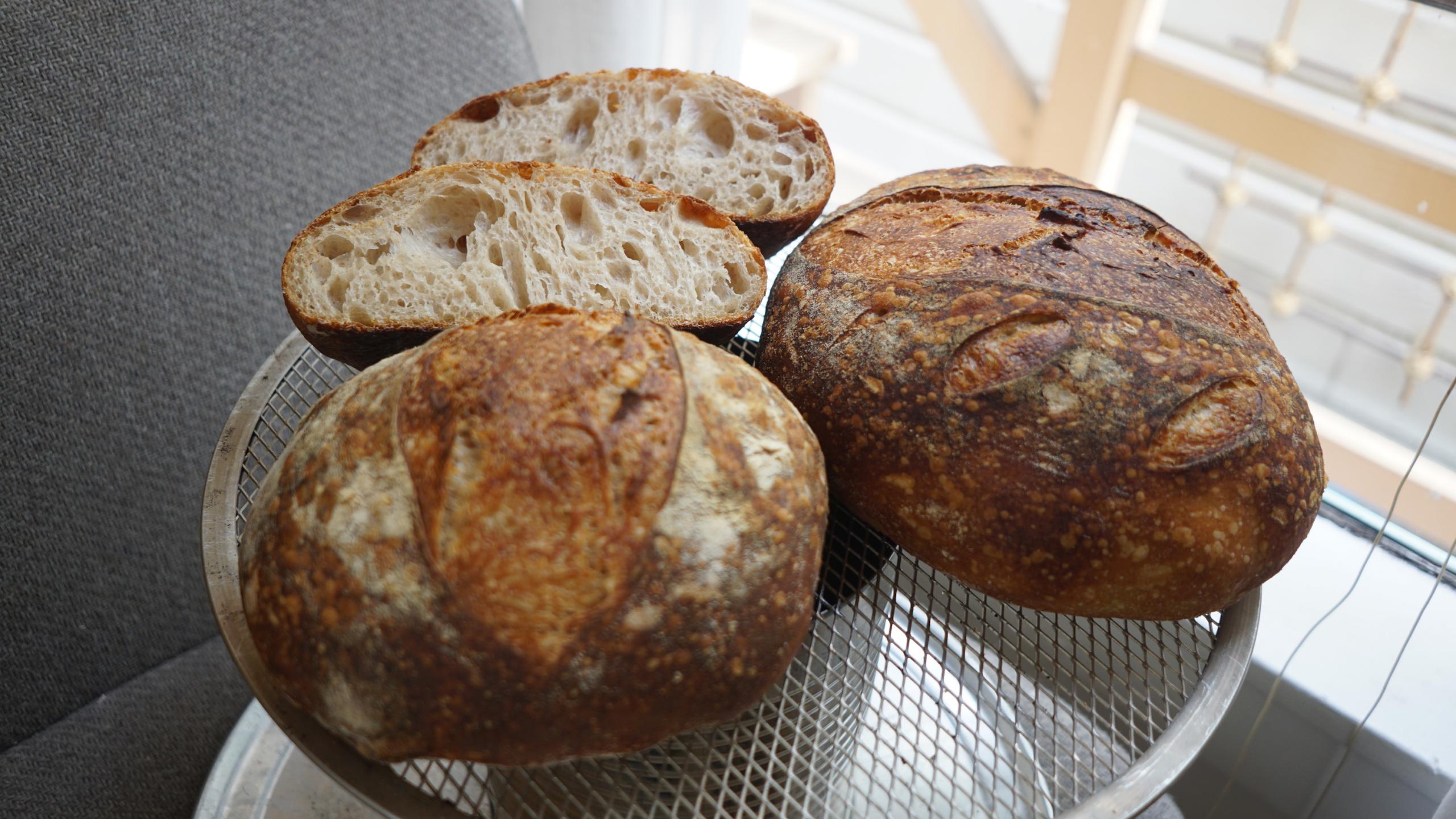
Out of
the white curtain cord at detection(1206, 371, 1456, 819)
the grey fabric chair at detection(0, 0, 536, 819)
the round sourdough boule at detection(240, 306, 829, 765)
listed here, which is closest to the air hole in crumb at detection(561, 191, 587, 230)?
the round sourdough boule at detection(240, 306, 829, 765)

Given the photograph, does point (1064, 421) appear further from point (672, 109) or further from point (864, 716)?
point (672, 109)

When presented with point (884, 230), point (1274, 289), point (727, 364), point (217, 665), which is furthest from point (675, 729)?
point (1274, 289)

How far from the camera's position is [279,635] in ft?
2.10

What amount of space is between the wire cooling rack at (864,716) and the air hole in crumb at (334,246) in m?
0.14

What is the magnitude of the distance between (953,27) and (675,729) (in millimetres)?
2024

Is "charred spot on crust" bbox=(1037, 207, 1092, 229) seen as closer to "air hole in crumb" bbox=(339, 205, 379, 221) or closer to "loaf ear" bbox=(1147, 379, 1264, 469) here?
"loaf ear" bbox=(1147, 379, 1264, 469)

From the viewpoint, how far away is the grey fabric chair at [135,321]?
1110 mm

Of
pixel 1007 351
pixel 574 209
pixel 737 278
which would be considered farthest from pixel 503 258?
pixel 1007 351

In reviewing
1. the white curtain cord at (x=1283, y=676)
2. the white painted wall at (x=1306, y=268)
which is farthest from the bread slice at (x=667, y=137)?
the white painted wall at (x=1306, y=268)

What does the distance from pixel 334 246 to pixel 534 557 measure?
449 mm

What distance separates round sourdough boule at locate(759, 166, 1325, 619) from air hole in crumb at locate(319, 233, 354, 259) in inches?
16.2

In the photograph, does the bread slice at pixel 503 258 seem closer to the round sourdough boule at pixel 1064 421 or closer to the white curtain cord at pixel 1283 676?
the round sourdough boule at pixel 1064 421

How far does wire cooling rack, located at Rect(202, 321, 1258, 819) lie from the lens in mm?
688

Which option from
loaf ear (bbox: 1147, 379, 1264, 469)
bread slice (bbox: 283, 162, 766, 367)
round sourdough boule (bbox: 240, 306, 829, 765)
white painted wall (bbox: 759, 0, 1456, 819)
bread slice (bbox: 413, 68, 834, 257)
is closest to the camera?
round sourdough boule (bbox: 240, 306, 829, 765)
